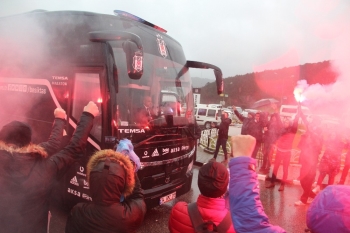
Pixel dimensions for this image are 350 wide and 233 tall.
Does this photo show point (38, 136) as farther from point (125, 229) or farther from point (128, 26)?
point (125, 229)

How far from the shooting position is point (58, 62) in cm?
437

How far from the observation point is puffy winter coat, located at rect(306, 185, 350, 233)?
1.29m

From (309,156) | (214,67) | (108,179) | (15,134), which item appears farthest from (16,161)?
(309,156)

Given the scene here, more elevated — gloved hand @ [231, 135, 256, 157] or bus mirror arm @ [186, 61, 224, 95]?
bus mirror arm @ [186, 61, 224, 95]

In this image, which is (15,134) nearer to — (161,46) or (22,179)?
(22,179)

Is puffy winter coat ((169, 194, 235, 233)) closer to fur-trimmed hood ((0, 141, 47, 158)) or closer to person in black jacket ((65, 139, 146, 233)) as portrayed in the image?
person in black jacket ((65, 139, 146, 233))

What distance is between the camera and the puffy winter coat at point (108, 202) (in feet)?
5.55

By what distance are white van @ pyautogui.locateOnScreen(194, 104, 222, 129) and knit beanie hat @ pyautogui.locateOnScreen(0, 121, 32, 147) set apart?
24232 millimetres

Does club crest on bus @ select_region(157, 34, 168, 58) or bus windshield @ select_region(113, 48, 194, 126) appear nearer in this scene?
bus windshield @ select_region(113, 48, 194, 126)

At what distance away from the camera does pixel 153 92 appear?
440 cm

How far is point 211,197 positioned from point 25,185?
1.43m

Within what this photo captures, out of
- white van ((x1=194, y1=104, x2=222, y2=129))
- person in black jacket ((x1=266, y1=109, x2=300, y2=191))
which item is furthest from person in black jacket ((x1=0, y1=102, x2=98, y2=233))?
white van ((x1=194, y1=104, x2=222, y2=129))

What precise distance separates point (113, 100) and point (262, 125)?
19.8 feet

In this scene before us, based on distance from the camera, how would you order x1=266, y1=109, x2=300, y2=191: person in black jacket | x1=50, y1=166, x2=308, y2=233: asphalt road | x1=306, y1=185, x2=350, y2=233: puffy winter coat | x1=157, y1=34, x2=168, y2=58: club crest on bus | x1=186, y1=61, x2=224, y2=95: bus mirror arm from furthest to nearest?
x1=266, y1=109, x2=300, y2=191: person in black jacket → x1=186, y1=61, x2=224, y2=95: bus mirror arm → x1=157, y1=34, x2=168, y2=58: club crest on bus → x1=50, y1=166, x2=308, y2=233: asphalt road → x1=306, y1=185, x2=350, y2=233: puffy winter coat
